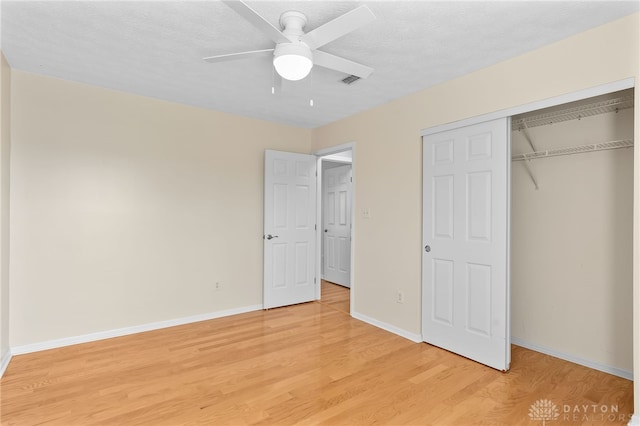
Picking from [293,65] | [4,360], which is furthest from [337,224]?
[4,360]

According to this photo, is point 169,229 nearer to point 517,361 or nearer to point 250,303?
point 250,303

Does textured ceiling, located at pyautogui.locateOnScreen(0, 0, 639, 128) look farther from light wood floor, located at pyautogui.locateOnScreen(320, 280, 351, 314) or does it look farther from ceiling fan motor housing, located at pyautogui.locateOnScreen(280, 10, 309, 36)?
light wood floor, located at pyautogui.locateOnScreen(320, 280, 351, 314)

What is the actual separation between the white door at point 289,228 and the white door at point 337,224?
1116 mm

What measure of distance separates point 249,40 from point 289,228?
8.76ft

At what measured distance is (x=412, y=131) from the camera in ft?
11.3

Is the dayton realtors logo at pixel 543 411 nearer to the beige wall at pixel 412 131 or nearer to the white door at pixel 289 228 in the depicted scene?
the beige wall at pixel 412 131

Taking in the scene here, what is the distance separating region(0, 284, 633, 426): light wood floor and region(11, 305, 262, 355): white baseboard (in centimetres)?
11

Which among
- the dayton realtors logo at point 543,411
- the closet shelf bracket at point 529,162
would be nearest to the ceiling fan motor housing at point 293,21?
the closet shelf bracket at point 529,162

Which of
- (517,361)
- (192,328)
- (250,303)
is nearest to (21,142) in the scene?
(192,328)

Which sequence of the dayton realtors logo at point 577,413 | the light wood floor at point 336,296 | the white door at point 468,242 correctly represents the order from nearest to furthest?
the dayton realtors logo at point 577,413 → the white door at point 468,242 → the light wood floor at point 336,296

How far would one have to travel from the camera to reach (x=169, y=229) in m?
3.80

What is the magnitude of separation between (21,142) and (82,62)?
3.20ft

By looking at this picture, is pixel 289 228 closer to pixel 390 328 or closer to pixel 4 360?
pixel 390 328

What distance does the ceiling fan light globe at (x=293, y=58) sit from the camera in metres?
1.96
